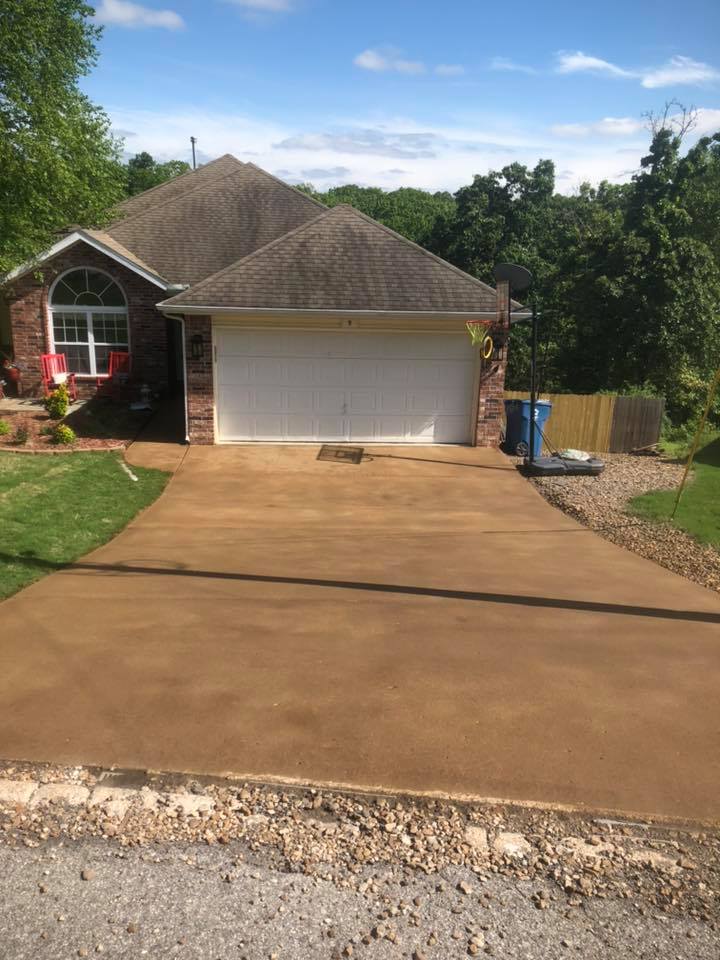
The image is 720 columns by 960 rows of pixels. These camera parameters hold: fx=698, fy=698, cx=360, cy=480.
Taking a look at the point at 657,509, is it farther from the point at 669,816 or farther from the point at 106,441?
the point at 106,441

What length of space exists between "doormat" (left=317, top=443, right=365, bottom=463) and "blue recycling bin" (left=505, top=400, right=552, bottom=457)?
3363 mm

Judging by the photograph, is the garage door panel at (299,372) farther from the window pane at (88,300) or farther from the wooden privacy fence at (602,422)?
the window pane at (88,300)

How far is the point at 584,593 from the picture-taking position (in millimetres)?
6805

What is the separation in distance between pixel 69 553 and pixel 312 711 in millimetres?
4454

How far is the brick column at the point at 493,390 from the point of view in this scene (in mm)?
13867

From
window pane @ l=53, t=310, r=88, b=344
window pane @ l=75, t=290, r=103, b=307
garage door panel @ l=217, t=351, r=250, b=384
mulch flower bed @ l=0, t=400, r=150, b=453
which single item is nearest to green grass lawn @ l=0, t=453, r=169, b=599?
mulch flower bed @ l=0, t=400, r=150, b=453

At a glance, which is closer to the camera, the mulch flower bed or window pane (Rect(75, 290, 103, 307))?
the mulch flower bed

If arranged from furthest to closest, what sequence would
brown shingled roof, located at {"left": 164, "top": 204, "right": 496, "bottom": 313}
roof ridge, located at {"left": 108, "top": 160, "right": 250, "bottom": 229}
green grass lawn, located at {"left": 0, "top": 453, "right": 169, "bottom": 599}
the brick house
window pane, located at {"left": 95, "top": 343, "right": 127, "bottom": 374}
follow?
1. roof ridge, located at {"left": 108, "top": 160, "right": 250, "bottom": 229}
2. window pane, located at {"left": 95, "top": 343, "right": 127, "bottom": 374}
3. the brick house
4. brown shingled roof, located at {"left": 164, "top": 204, "right": 496, "bottom": 313}
5. green grass lawn, located at {"left": 0, "top": 453, "right": 169, "bottom": 599}

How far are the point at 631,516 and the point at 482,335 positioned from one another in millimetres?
5070

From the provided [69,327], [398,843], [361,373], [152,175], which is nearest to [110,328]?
[69,327]

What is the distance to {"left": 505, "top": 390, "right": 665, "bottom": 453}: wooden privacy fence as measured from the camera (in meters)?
16.5

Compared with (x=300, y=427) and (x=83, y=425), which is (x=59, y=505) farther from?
(x=300, y=427)

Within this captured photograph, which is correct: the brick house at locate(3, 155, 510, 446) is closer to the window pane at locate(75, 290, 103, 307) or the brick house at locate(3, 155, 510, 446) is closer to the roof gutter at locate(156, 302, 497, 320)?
the roof gutter at locate(156, 302, 497, 320)

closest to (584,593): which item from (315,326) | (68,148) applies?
(315,326)
